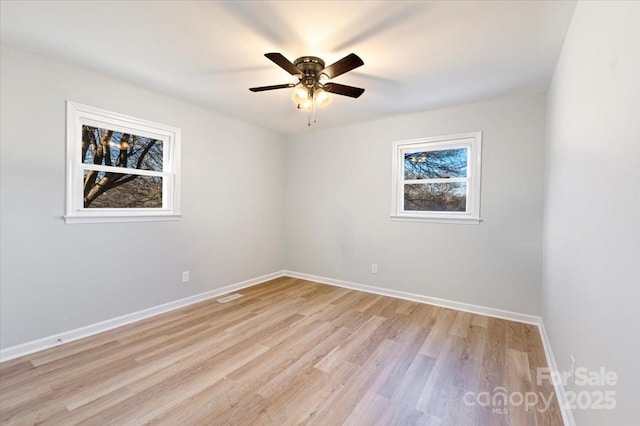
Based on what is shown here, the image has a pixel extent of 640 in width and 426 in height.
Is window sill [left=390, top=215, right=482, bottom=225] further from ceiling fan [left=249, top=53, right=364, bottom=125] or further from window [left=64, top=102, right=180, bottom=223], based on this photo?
window [left=64, top=102, right=180, bottom=223]

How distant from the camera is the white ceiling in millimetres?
1768

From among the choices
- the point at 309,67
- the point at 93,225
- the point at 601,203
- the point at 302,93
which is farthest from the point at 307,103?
the point at 93,225

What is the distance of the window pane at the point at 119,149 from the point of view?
271 centimetres

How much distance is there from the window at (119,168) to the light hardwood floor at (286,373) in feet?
4.07

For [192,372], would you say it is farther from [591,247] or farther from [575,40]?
[575,40]

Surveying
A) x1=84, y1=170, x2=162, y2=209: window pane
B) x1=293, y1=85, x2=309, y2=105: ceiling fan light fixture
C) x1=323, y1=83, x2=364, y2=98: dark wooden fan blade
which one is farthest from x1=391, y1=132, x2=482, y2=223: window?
x1=84, y1=170, x2=162, y2=209: window pane

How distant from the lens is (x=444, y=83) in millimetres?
2773

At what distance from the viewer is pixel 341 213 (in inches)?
173

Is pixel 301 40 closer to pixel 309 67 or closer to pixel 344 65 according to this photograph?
pixel 309 67

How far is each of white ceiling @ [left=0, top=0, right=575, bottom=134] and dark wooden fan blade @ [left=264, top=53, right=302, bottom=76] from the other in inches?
8.5

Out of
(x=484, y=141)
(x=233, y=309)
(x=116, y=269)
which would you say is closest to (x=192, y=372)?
(x=233, y=309)

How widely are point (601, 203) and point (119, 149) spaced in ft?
12.8

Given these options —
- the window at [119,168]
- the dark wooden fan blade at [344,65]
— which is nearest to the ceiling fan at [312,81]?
the dark wooden fan blade at [344,65]

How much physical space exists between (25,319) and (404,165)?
435 cm
